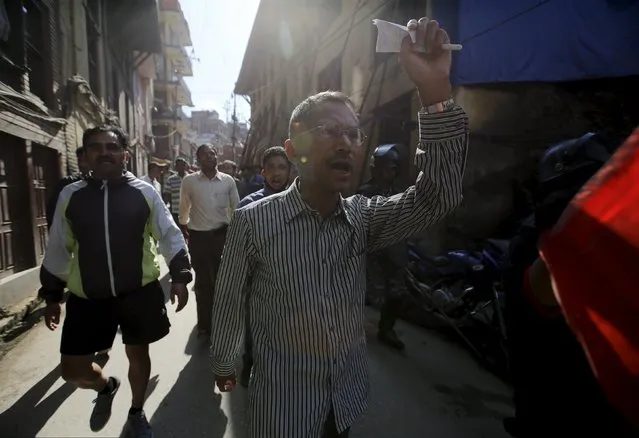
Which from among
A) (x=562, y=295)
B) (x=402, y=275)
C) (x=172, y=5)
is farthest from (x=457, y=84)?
(x=172, y=5)

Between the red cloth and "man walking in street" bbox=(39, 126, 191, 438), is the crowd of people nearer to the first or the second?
the red cloth

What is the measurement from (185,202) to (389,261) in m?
2.36

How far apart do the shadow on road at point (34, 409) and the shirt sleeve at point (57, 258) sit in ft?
3.04

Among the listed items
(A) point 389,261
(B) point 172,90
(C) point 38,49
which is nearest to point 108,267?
(A) point 389,261

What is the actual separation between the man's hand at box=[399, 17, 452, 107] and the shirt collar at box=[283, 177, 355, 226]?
540mm

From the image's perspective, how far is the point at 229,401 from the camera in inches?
118

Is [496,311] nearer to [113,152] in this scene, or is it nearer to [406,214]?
[406,214]

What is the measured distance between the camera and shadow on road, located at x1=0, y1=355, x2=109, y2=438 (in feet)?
8.69

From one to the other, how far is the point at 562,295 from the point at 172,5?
37413 millimetres

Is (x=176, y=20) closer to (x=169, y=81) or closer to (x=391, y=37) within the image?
(x=169, y=81)

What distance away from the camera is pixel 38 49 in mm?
6789

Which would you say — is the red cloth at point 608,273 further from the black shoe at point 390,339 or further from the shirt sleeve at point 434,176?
the black shoe at point 390,339

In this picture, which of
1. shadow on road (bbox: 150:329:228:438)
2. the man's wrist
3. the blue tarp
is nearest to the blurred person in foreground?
the man's wrist

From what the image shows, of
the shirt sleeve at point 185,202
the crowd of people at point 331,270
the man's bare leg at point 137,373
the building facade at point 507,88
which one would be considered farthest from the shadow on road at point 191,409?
the building facade at point 507,88
